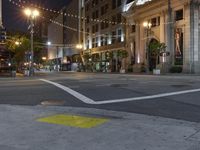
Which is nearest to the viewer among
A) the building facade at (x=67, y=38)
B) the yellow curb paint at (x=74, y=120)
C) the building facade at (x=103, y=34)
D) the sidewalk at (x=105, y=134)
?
the sidewalk at (x=105, y=134)

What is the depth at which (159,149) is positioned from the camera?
6570mm

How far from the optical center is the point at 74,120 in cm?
976

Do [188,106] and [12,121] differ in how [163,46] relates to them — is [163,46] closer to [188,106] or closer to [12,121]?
[188,106]

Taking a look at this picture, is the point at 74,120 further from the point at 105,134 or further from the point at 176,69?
the point at 176,69

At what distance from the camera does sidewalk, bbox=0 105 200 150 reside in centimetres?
688

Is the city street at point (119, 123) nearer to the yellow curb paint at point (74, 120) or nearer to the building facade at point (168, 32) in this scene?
→ the yellow curb paint at point (74, 120)

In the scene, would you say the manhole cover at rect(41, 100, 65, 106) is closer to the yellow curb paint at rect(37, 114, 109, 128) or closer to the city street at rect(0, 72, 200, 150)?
the city street at rect(0, 72, 200, 150)

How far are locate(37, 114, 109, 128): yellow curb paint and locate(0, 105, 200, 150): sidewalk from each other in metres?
0.24

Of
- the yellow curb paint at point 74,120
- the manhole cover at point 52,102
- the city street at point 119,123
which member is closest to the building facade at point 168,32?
the city street at point 119,123

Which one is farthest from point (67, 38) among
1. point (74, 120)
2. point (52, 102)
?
point (74, 120)

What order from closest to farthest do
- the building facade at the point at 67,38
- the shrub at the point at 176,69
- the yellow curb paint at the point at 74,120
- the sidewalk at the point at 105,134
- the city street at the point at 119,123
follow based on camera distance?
1. the sidewalk at the point at 105,134
2. the city street at the point at 119,123
3. the yellow curb paint at the point at 74,120
4. the shrub at the point at 176,69
5. the building facade at the point at 67,38

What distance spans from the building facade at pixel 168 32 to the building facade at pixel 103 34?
546cm

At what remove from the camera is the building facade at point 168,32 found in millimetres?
54250

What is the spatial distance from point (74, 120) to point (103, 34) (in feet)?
264
